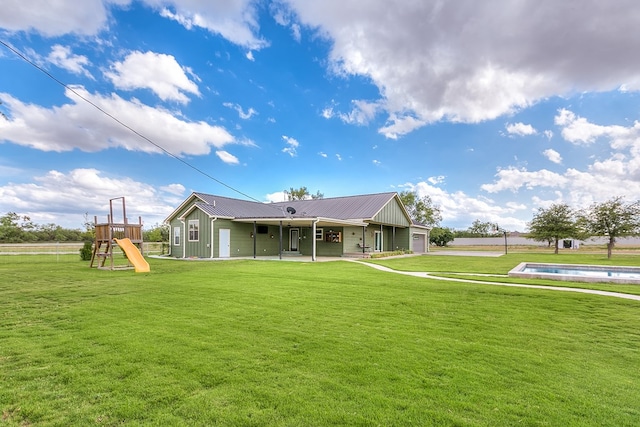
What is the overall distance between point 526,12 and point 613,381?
11979 millimetres

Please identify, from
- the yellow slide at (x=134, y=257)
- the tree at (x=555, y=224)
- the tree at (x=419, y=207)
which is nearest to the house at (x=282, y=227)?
the yellow slide at (x=134, y=257)

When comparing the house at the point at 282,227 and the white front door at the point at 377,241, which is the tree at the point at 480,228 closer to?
the house at the point at 282,227

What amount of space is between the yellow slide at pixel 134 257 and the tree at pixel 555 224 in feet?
112

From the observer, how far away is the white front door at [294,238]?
78.7ft

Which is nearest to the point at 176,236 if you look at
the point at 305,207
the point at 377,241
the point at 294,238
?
the point at 294,238

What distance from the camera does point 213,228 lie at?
1978 centimetres

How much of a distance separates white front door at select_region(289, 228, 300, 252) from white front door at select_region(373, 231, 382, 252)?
6.69 meters

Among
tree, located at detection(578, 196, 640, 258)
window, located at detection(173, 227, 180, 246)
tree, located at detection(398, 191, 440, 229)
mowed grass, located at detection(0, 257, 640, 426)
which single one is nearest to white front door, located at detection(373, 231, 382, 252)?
window, located at detection(173, 227, 180, 246)

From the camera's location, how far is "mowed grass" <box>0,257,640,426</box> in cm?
256

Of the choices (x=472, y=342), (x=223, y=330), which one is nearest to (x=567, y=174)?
(x=472, y=342)

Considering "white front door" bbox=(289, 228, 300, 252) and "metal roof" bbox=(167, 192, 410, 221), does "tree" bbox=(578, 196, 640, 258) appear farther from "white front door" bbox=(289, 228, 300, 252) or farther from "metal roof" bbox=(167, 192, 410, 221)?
"white front door" bbox=(289, 228, 300, 252)

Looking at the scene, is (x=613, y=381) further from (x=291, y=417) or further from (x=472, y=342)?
(x=291, y=417)

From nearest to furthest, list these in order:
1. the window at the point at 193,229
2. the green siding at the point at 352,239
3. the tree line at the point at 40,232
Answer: the window at the point at 193,229
the green siding at the point at 352,239
the tree line at the point at 40,232

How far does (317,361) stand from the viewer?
357 cm
